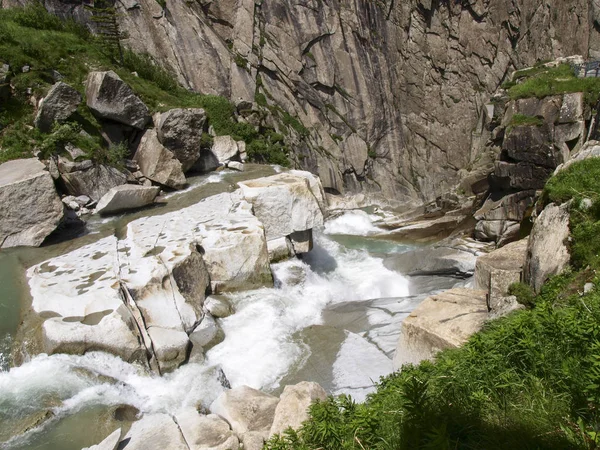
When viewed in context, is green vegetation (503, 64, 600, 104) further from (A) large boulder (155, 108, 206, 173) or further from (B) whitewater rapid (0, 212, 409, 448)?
(A) large boulder (155, 108, 206, 173)

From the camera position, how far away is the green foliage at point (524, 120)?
1799 cm

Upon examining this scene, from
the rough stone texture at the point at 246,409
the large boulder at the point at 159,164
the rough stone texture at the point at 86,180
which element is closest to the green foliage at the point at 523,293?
the rough stone texture at the point at 246,409

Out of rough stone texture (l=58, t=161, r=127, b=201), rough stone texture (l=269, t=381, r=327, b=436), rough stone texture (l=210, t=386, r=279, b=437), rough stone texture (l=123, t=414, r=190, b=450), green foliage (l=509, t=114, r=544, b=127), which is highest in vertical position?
rough stone texture (l=58, t=161, r=127, b=201)

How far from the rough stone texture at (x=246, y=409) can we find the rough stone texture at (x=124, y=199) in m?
8.46

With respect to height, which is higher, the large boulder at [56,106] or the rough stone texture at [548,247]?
the large boulder at [56,106]

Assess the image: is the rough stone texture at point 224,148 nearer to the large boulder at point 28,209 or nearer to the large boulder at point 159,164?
the large boulder at point 159,164

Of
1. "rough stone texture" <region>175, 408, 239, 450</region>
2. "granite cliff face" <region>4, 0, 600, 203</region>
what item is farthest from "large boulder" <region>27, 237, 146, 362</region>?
"granite cliff face" <region>4, 0, 600, 203</region>

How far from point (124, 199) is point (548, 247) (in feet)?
Result: 38.2

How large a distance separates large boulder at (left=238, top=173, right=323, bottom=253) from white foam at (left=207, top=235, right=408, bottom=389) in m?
1.05

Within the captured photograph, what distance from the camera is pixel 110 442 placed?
18.4 ft

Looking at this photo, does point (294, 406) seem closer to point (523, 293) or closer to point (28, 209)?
point (523, 293)

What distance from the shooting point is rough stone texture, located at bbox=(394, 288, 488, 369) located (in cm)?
635

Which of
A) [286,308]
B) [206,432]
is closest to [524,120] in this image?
[286,308]

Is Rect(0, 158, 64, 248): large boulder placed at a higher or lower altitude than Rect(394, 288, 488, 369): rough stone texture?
higher
